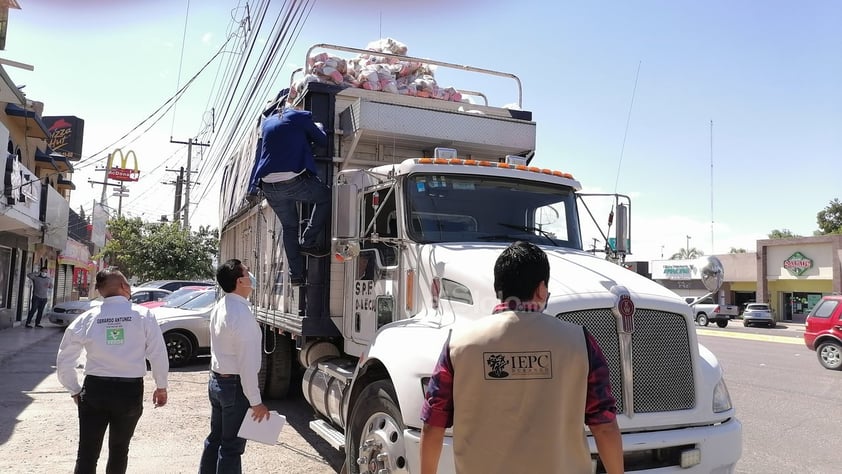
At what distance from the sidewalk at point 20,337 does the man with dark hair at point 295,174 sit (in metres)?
9.64

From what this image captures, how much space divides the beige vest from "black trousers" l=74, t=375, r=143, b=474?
114 inches

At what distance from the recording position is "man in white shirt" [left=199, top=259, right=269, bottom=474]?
434 centimetres

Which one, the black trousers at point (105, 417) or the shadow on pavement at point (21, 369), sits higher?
the black trousers at point (105, 417)

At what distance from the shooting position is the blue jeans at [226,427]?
4.36 m

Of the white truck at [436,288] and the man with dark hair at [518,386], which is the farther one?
the white truck at [436,288]

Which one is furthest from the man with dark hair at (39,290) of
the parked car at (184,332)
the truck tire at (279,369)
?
the truck tire at (279,369)

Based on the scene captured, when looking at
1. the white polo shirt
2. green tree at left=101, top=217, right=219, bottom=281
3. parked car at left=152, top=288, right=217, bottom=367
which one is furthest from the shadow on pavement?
green tree at left=101, top=217, right=219, bottom=281

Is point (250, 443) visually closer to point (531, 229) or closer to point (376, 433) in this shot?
point (376, 433)

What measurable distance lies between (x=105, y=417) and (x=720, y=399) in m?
4.12

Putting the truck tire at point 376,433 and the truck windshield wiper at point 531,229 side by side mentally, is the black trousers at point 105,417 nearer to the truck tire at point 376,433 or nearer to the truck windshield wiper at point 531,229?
the truck tire at point 376,433

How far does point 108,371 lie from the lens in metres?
4.27

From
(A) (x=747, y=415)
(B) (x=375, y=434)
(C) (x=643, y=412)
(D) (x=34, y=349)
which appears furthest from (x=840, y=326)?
(D) (x=34, y=349)

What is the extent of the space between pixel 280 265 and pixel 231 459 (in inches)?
122

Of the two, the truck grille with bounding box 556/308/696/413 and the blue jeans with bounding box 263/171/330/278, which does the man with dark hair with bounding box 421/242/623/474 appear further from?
the blue jeans with bounding box 263/171/330/278
